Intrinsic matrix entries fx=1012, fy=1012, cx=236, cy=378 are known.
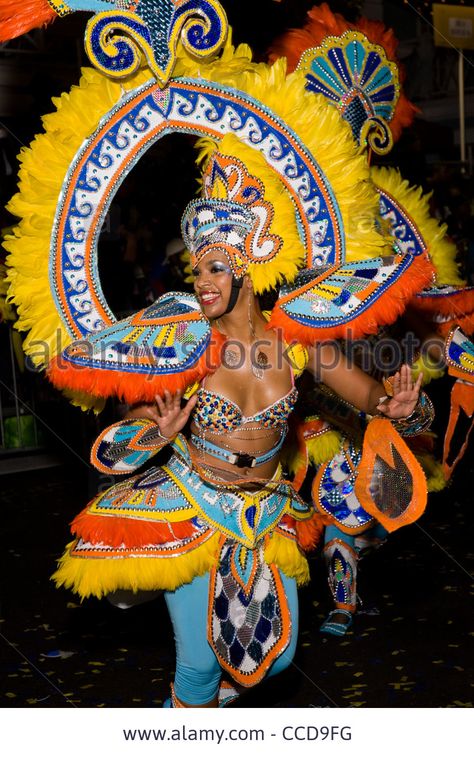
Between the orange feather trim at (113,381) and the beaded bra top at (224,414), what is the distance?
0.16 m

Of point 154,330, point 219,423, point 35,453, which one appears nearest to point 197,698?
point 219,423

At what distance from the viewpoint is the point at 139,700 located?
154 inches

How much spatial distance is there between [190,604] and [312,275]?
3.68ft

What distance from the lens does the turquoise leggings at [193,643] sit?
317cm

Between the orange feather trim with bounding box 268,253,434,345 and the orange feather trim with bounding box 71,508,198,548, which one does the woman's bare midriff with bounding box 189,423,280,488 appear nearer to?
the orange feather trim with bounding box 71,508,198,548

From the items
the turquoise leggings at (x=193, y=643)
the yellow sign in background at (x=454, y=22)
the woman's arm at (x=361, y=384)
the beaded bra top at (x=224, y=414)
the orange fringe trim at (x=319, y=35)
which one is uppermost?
the yellow sign in background at (x=454, y=22)

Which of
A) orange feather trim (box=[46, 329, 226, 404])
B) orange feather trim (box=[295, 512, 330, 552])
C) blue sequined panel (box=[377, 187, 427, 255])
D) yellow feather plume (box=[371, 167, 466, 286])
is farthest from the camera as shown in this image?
yellow feather plume (box=[371, 167, 466, 286])

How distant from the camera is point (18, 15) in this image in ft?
10.3

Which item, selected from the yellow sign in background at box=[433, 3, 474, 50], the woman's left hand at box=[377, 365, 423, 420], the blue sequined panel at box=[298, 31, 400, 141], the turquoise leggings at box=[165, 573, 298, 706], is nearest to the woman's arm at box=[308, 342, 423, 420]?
the woman's left hand at box=[377, 365, 423, 420]

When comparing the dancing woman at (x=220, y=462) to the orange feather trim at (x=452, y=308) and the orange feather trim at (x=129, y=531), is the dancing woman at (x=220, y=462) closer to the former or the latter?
the orange feather trim at (x=129, y=531)

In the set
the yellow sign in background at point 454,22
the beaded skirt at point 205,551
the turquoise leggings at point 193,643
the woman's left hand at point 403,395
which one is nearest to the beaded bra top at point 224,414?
the beaded skirt at point 205,551

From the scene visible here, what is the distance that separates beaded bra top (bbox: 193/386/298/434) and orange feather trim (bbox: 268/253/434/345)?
9.1 inches

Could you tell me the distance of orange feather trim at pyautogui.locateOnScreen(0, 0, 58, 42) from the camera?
3.12 m

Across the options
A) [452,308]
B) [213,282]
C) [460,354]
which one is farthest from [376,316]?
→ [452,308]
